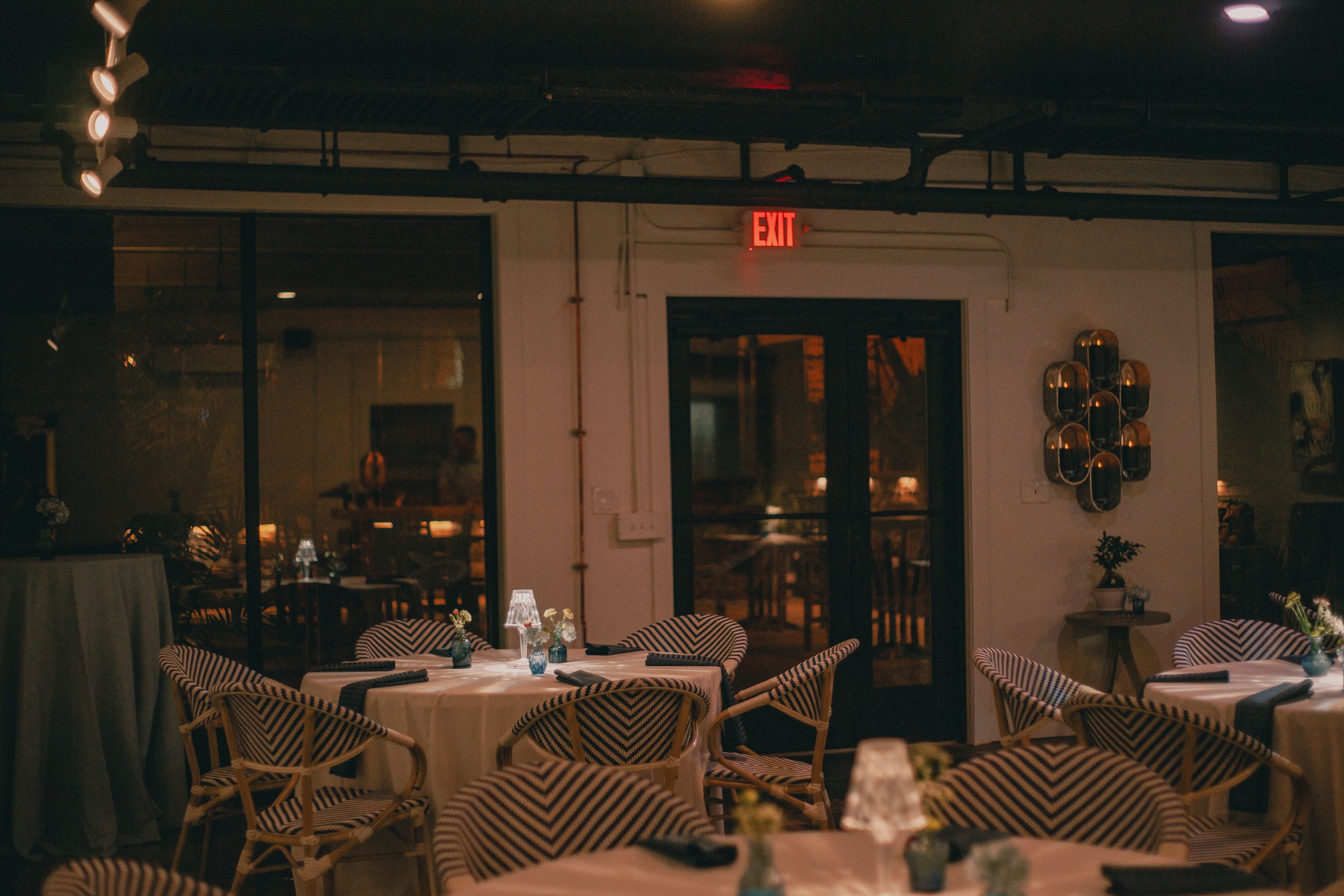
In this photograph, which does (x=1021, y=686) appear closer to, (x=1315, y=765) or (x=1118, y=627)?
(x=1315, y=765)

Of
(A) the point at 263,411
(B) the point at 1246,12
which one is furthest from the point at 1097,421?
(A) the point at 263,411

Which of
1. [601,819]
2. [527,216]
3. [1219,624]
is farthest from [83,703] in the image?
[1219,624]

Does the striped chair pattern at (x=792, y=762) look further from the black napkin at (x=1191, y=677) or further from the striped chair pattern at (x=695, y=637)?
the black napkin at (x=1191, y=677)

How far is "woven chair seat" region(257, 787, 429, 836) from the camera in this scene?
13.2 feet

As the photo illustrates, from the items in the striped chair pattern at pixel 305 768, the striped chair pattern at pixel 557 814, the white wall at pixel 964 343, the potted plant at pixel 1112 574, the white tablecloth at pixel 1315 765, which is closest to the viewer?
the striped chair pattern at pixel 557 814

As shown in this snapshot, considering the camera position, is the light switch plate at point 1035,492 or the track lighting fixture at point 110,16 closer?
the track lighting fixture at point 110,16

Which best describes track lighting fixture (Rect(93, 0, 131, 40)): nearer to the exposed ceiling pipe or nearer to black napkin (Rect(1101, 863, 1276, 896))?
the exposed ceiling pipe

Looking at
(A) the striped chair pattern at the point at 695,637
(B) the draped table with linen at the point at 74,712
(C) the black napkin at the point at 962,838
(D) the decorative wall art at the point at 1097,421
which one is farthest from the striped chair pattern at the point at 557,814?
(D) the decorative wall art at the point at 1097,421

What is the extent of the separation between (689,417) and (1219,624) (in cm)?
284

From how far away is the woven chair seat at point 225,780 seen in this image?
4.54 m

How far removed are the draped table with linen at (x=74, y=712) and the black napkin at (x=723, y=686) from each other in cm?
225

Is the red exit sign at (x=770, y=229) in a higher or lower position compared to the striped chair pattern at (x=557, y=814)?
higher

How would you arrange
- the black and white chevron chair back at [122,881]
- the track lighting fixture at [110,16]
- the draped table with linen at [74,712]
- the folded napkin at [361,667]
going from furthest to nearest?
the draped table with linen at [74,712] < the folded napkin at [361,667] < the track lighting fixture at [110,16] < the black and white chevron chair back at [122,881]

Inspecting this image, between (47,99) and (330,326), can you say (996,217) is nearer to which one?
(330,326)
